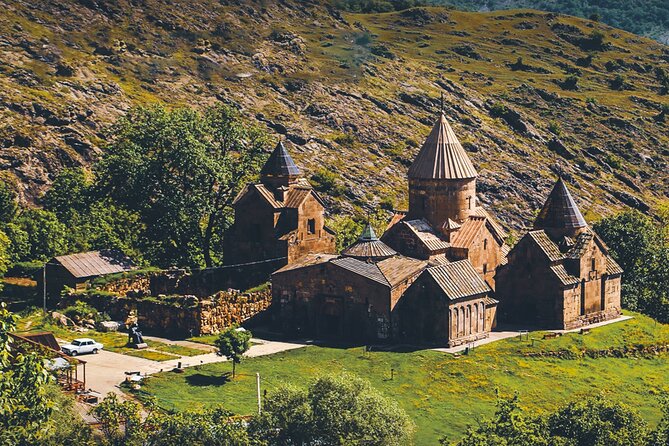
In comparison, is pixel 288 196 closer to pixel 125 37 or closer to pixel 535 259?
pixel 535 259

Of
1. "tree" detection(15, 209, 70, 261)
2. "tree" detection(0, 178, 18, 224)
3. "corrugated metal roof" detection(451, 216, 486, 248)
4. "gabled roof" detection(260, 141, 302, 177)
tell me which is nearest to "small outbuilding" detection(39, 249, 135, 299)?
"tree" detection(15, 209, 70, 261)

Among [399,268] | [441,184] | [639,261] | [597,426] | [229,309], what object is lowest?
[597,426]

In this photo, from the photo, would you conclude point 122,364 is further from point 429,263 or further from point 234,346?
point 429,263

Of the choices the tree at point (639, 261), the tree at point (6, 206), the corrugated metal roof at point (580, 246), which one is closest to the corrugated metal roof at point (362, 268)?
the corrugated metal roof at point (580, 246)

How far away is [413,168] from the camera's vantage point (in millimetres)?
88312

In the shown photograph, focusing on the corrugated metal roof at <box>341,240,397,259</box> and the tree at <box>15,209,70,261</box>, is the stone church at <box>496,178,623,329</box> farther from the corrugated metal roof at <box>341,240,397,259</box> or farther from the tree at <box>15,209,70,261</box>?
the tree at <box>15,209,70,261</box>

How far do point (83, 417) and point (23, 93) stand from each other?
282ft

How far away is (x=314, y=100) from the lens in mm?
164250

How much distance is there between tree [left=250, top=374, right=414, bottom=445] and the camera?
57281 millimetres

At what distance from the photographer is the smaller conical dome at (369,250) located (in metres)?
82.6

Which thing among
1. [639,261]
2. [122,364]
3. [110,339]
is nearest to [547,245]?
[639,261]

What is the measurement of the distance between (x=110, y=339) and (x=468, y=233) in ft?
85.2

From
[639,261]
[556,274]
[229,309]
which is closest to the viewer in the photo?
[229,309]

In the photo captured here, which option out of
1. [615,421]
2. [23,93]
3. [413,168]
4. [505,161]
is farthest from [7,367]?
[505,161]
